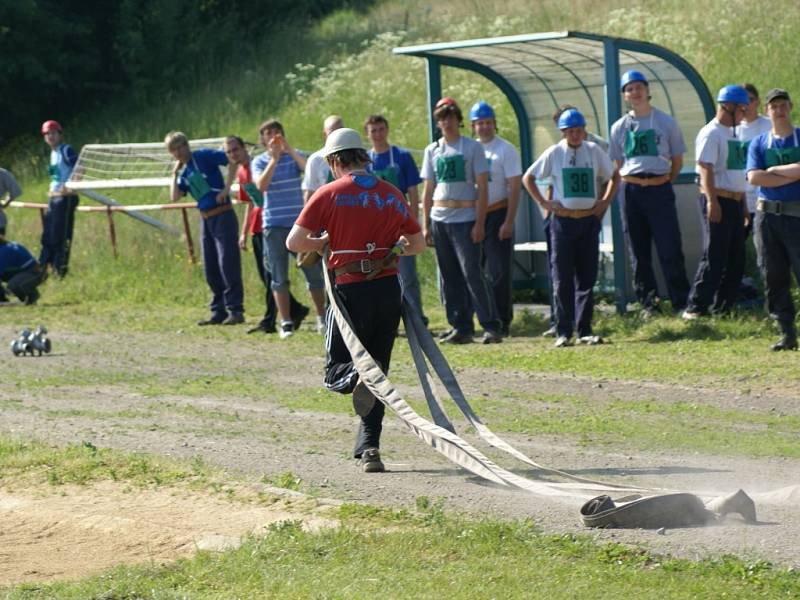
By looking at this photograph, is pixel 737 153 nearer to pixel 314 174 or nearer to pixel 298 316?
pixel 314 174

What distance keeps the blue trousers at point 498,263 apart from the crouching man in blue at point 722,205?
1881 mm

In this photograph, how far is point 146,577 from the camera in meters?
6.65

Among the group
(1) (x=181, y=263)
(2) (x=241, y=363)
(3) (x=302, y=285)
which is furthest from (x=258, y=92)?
(2) (x=241, y=363)

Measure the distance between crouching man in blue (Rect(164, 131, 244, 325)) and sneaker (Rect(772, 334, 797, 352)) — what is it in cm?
682

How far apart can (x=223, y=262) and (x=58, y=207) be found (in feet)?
21.7

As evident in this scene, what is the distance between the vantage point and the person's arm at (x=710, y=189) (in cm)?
1459

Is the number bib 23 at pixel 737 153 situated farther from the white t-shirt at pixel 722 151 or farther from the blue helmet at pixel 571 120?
the blue helmet at pixel 571 120

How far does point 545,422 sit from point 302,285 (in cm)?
932

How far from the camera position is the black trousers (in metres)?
8.87

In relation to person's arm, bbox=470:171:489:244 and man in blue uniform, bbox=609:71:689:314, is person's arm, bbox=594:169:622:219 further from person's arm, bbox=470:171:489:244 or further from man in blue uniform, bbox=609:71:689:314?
person's arm, bbox=470:171:489:244

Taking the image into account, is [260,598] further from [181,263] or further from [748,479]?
[181,263]

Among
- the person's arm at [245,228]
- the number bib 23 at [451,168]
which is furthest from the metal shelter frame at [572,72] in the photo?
the person's arm at [245,228]

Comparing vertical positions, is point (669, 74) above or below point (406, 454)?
above

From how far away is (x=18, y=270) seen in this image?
21.0m
